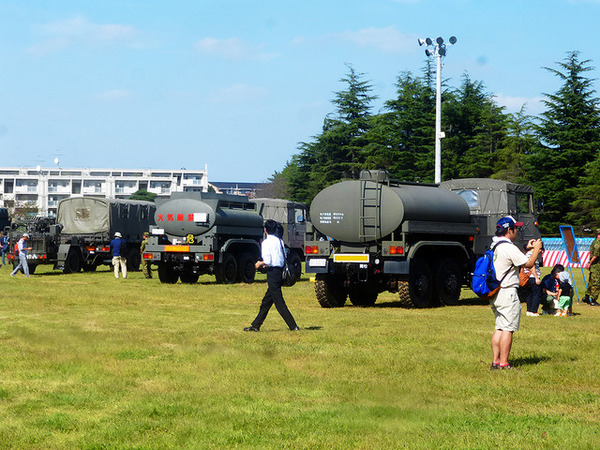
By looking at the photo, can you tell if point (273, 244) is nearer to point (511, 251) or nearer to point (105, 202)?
point (511, 251)

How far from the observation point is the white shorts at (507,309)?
33.1 ft

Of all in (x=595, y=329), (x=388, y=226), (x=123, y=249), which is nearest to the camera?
(x=595, y=329)

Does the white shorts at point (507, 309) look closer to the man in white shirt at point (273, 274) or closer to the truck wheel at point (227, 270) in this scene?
the man in white shirt at point (273, 274)

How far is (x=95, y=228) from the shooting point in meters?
37.5

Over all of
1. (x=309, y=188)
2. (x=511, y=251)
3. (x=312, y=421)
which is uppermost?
(x=309, y=188)

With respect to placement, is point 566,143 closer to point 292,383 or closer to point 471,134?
point 471,134

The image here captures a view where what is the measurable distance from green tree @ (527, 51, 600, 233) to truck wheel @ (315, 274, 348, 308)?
40.1 m

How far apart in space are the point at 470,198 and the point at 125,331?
1115 centimetres

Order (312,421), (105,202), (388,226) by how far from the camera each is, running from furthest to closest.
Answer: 1. (105,202)
2. (388,226)
3. (312,421)

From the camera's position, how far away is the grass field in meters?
6.79

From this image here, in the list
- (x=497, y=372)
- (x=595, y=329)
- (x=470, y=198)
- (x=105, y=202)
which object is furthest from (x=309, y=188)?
(x=497, y=372)

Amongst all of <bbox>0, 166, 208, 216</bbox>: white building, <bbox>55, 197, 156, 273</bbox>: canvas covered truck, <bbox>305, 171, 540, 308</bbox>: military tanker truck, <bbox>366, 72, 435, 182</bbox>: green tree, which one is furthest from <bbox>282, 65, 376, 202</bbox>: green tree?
<bbox>0, 166, 208, 216</bbox>: white building

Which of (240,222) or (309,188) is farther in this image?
(309,188)

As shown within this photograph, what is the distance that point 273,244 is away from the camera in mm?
13750
